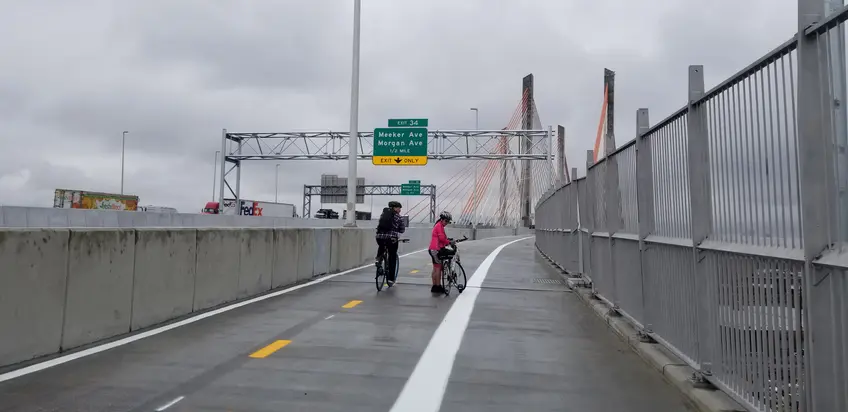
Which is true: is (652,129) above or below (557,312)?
above

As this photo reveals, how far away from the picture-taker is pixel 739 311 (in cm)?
450

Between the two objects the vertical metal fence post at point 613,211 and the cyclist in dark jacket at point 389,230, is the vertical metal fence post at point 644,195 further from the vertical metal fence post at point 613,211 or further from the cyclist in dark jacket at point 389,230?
the cyclist in dark jacket at point 389,230

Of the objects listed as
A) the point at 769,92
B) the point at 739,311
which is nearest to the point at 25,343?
the point at 739,311

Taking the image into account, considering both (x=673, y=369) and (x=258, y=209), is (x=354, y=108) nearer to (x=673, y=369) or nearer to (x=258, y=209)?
(x=673, y=369)

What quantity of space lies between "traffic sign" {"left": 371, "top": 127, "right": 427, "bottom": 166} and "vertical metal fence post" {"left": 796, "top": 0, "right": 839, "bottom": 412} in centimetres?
2912

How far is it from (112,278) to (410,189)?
Result: 60.5 meters

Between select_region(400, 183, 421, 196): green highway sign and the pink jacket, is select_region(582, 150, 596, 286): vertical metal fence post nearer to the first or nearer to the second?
the pink jacket

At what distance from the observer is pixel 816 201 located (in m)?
3.46

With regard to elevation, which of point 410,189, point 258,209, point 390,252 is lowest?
point 390,252

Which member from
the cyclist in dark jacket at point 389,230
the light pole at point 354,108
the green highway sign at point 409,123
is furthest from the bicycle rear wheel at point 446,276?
the green highway sign at point 409,123

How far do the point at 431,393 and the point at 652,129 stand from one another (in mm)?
3589

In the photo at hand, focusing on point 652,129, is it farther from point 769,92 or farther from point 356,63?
point 356,63

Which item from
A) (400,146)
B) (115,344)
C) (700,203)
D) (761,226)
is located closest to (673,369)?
(700,203)

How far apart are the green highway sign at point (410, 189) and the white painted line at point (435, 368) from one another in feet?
187
